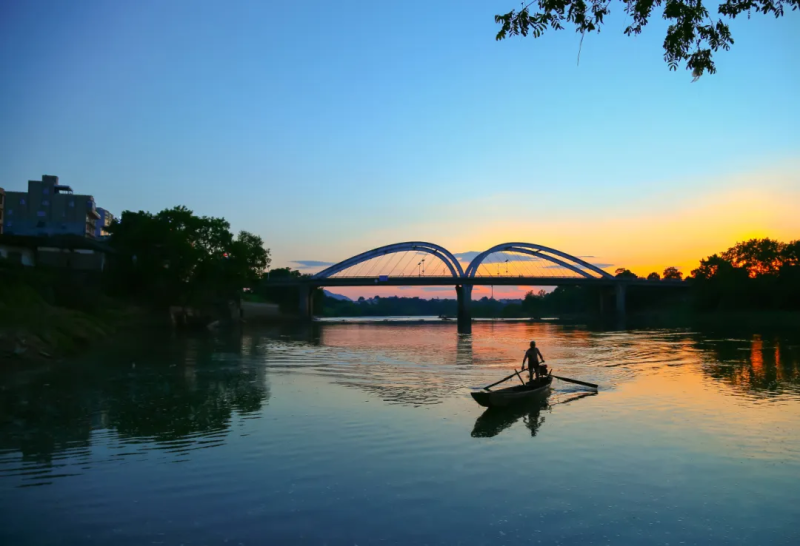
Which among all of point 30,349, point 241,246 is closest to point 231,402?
point 30,349

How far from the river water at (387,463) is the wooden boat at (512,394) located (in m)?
0.40

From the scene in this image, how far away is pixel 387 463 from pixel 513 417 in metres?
6.15

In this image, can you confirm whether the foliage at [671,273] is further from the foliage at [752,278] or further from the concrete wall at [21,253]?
the concrete wall at [21,253]

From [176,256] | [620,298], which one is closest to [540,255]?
A: [620,298]

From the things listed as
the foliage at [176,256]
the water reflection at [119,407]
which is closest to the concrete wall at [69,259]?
the foliage at [176,256]

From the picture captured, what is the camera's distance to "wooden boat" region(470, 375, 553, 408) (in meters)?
17.4

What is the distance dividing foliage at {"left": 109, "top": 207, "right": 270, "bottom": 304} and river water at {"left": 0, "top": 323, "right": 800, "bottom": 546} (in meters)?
46.5

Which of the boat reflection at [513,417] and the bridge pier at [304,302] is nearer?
the boat reflection at [513,417]

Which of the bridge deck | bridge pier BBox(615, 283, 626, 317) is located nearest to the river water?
the bridge deck

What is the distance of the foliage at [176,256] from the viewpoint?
224ft

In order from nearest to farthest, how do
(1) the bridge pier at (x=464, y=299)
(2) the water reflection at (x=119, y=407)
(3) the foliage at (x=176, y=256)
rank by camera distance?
(2) the water reflection at (x=119, y=407) → (3) the foliage at (x=176, y=256) → (1) the bridge pier at (x=464, y=299)

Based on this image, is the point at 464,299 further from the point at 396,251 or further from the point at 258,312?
the point at 258,312

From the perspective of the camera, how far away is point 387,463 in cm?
1207

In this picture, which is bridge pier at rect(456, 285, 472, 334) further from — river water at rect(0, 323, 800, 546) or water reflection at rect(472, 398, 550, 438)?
water reflection at rect(472, 398, 550, 438)
